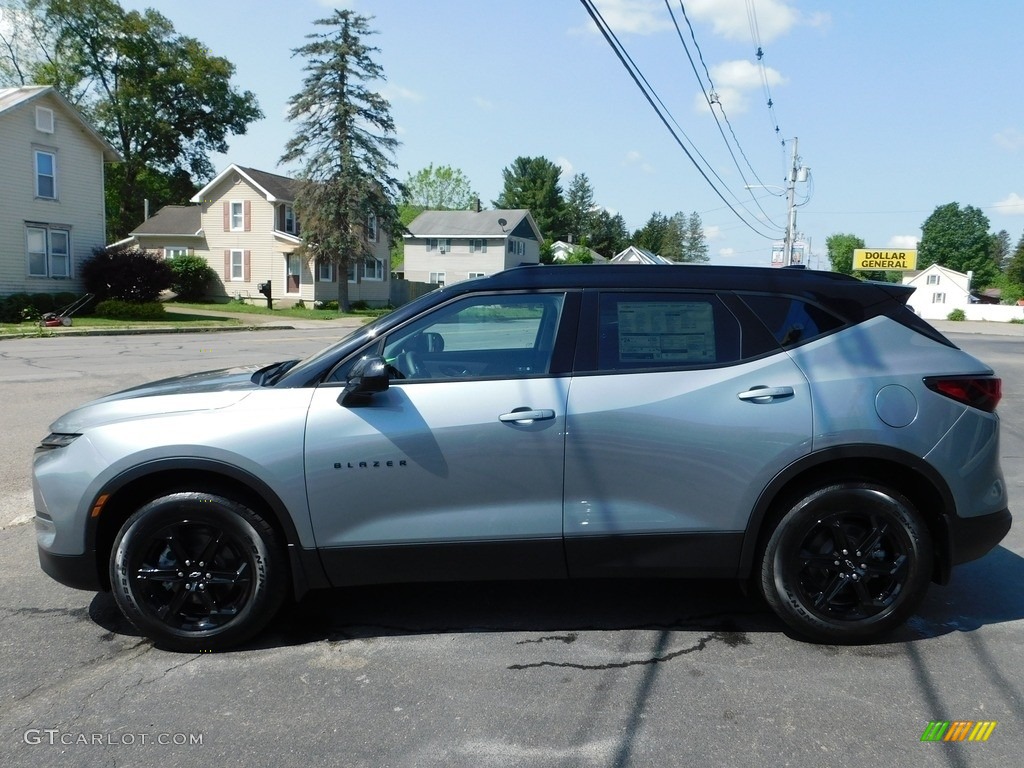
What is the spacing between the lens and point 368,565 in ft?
12.9

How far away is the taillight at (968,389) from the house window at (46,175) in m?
34.7

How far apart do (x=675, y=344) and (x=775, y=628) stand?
60.5 inches

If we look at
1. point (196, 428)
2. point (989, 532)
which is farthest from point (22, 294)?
point (989, 532)

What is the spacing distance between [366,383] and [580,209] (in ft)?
399

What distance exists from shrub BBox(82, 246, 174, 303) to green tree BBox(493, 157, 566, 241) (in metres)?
72.5

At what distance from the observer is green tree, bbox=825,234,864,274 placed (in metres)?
124

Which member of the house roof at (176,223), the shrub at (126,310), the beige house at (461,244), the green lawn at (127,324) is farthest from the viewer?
the beige house at (461,244)

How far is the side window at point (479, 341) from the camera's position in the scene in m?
4.06

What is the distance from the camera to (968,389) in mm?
4035

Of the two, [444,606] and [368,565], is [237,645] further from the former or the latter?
[444,606]

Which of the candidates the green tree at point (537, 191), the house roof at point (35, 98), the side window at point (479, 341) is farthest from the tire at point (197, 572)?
the green tree at point (537, 191)

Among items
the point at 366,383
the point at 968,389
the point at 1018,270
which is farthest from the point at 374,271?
the point at 1018,270

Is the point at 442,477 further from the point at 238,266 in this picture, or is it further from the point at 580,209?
the point at 580,209

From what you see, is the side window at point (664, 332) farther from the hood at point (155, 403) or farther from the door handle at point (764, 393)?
the hood at point (155, 403)
